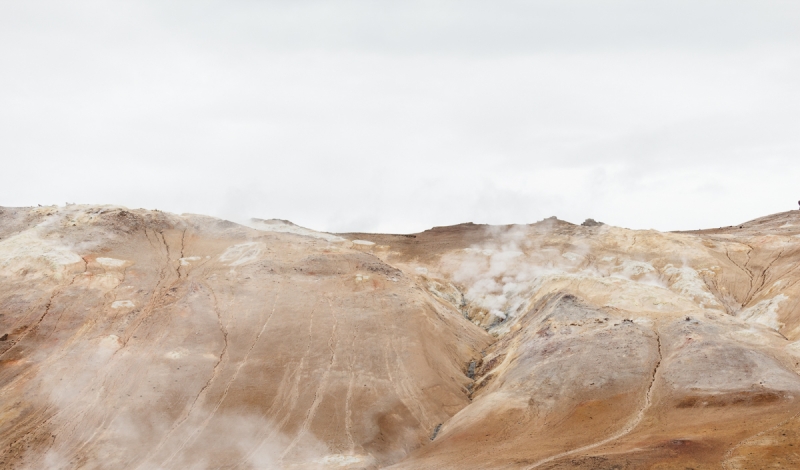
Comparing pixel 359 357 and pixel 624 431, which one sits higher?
pixel 359 357

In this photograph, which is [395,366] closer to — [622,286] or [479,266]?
[622,286]

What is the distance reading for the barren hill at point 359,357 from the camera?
27656 millimetres

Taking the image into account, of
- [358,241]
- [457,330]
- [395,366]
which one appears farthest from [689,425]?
[358,241]

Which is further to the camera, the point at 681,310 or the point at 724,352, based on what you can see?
the point at 681,310

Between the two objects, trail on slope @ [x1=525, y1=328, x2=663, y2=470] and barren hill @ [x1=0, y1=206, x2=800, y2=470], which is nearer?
trail on slope @ [x1=525, y1=328, x2=663, y2=470]

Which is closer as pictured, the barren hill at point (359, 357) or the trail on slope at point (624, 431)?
the trail on slope at point (624, 431)

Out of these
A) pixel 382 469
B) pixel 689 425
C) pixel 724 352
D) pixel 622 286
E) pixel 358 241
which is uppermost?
pixel 358 241

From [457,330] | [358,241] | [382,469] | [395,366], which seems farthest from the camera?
[358,241]

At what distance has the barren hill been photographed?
27656 millimetres

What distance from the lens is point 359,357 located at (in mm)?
37469

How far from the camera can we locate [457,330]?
144 feet

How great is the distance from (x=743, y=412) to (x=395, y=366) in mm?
18175

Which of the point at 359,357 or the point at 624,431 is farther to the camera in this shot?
the point at 359,357

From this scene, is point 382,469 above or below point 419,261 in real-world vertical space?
below
